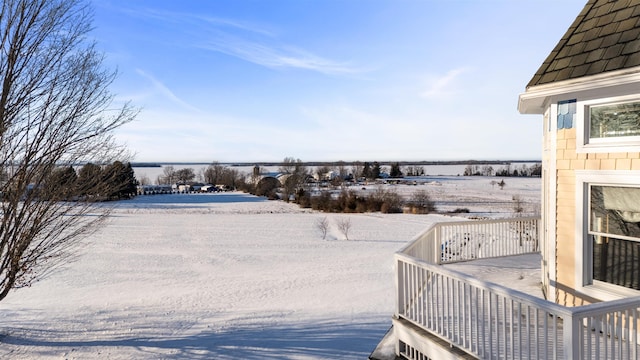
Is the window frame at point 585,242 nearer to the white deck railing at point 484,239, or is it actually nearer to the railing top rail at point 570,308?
the railing top rail at point 570,308

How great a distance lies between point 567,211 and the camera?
178 inches

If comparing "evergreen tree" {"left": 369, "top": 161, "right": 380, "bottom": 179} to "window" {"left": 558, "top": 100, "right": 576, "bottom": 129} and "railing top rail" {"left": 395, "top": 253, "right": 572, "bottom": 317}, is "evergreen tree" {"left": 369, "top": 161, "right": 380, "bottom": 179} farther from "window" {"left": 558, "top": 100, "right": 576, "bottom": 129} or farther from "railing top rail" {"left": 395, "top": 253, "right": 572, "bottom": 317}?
"railing top rail" {"left": 395, "top": 253, "right": 572, "bottom": 317}

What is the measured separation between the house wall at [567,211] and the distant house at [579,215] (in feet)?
0.04

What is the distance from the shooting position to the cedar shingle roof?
3896 millimetres

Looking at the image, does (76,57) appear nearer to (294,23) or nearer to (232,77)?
(294,23)

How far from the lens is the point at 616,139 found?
3977mm

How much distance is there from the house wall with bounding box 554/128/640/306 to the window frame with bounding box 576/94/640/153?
0.08m

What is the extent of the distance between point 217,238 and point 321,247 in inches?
264

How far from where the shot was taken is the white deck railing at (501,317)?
8.61 feet

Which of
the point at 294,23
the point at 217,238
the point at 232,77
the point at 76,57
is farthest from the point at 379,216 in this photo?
the point at 76,57

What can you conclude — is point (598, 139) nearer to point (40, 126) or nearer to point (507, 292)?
point (507, 292)

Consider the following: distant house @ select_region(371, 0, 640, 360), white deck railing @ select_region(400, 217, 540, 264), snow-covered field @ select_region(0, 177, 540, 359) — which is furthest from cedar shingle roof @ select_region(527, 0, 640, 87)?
snow-covered field @ select_region(0, 177, 540, 359)

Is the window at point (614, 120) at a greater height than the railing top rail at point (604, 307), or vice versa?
the window at point (614, 120)

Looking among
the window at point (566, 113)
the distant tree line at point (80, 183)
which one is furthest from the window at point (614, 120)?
the distant tree line at point (80, 183)
